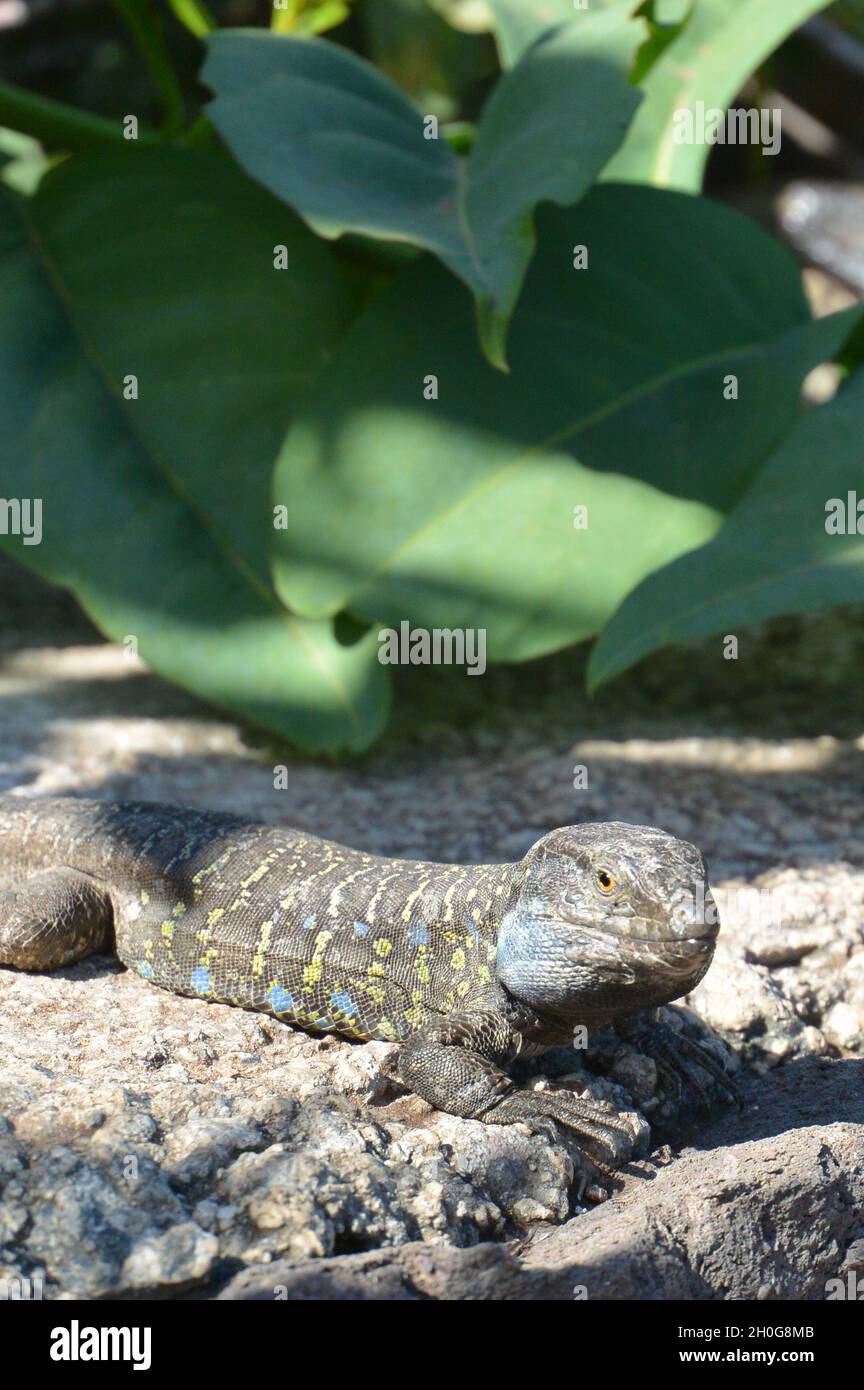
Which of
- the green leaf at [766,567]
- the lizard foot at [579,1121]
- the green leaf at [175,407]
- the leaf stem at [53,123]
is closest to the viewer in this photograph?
the lizard foot at [579,1121]

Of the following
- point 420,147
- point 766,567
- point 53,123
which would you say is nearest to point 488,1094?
point 766,567

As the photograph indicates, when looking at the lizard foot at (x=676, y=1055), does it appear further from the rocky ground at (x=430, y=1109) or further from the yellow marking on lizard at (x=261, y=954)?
the yellow marking on lizard at (x=261, y=954)

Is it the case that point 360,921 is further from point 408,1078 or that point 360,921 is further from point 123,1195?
point 123,1195

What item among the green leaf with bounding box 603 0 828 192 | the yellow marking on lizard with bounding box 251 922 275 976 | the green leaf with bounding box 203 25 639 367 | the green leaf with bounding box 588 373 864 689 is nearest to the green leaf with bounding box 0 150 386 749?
the green leaf with bounding box 203 25 639 367

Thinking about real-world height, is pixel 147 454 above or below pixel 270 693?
above

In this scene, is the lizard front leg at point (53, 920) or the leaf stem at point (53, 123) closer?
the lizard front leg at point (53, 920)

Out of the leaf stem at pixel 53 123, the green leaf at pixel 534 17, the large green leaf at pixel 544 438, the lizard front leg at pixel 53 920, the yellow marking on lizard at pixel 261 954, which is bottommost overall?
the yellow marking on lizard at pixel 261 954

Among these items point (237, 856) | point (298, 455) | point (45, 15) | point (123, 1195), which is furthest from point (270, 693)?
point (45, 15)

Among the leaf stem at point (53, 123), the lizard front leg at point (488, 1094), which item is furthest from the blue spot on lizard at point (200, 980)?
the leaf stem at point (53, 123)

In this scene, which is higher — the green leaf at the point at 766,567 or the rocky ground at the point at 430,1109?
the green leaf at the point at 766,567
